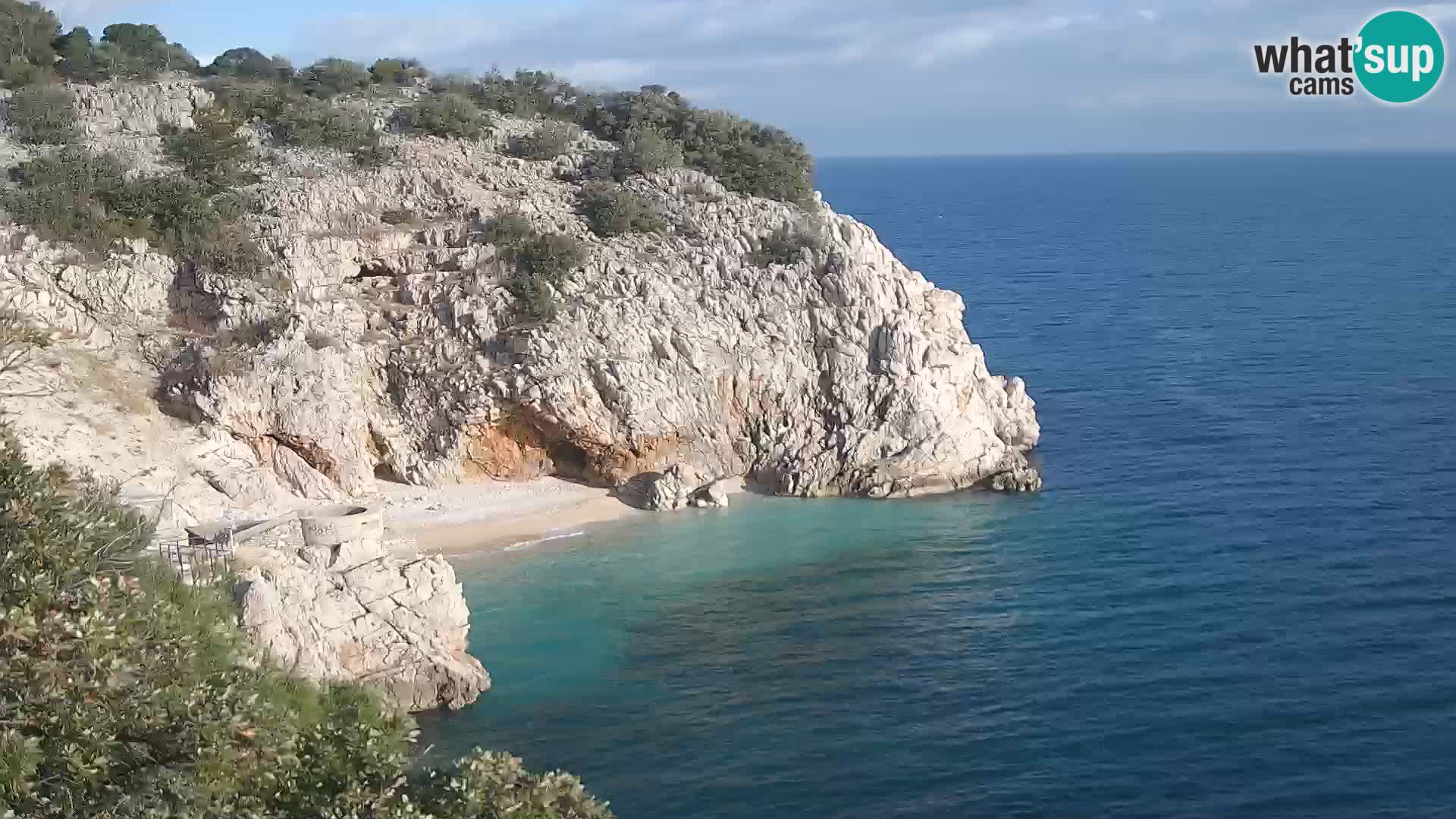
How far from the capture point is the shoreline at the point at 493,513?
35.0m

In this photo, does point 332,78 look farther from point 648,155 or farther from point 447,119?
point 648,155

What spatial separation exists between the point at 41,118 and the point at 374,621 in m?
24.4

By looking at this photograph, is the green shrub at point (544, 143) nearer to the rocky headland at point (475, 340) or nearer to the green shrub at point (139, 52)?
the rocky headland at point (475, 340)

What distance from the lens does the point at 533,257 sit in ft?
130

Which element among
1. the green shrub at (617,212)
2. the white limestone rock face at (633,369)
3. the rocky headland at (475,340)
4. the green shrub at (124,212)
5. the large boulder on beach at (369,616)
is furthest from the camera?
the green shrub at (617,212)

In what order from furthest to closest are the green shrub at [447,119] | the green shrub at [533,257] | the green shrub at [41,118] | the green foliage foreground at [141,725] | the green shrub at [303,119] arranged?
the green shrub at [447,119], the green shrub at [303,119], the green shrub at [41,118], the green shrub at [533,257], the green foliage foreground at [141,725]

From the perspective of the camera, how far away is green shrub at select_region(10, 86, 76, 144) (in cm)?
4016

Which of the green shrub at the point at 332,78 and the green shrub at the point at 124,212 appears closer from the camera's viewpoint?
the green shrub at the point at 124,212

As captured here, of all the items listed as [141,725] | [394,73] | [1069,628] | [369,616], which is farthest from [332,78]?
[141,725]

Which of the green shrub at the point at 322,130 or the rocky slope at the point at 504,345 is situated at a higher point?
the green shrub at the point at 322,130

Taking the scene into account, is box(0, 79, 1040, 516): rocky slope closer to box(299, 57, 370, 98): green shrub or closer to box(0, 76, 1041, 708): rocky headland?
box(0, 76, 1041, 708): rocky headland

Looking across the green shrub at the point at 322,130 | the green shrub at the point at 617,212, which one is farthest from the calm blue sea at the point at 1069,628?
the green shrub at the point at 322,130

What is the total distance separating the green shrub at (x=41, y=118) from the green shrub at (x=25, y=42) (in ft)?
8.48

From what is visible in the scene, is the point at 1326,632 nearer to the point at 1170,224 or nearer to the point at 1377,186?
the point at 1170,224
